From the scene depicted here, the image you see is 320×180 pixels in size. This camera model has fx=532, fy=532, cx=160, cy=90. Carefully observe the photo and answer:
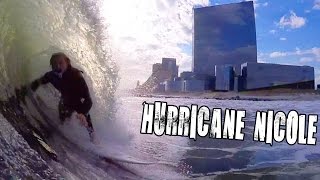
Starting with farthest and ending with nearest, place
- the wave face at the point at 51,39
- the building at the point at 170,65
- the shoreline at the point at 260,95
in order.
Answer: the wave face at the point at 51,39, the building at the point at 170,65, the shoreline at the point at 260,95

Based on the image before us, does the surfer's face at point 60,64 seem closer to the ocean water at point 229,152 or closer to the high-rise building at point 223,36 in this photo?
the ocean water at point 229,152

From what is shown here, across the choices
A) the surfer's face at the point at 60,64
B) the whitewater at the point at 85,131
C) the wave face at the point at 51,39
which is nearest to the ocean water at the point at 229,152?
the whitewater at the point at 85,131

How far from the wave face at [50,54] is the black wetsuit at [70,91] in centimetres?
3

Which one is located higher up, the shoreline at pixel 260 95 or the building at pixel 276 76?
the building at pixel 276 76

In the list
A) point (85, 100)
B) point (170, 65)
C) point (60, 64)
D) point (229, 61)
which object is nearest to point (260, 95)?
point (229, 61)

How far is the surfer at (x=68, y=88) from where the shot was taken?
8.83 ft

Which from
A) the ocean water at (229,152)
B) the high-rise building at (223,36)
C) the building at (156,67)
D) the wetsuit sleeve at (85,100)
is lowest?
the ocean water at (229,152)

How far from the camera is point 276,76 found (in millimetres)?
2543

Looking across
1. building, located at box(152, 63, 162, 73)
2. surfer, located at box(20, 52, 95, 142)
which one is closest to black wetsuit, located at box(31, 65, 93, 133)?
surfer, located at box(20, 52, 95, 142)

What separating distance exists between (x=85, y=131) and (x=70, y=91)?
0.22 m

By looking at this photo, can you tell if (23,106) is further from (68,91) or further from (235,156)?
(235,156)

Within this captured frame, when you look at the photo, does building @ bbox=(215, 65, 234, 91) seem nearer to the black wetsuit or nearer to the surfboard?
the black wetsuit

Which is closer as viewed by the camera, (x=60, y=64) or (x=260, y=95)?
(x=260, y=95)

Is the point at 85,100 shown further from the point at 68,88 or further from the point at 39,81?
the point at 39,81
